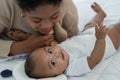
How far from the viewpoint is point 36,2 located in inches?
36.9

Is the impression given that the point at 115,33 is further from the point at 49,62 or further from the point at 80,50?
the point at 49,62

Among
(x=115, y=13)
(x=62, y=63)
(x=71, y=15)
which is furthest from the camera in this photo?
(x=115, y=13)

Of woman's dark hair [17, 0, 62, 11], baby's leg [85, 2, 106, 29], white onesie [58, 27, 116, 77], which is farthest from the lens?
baby's leg [85, 2, 106, 29]

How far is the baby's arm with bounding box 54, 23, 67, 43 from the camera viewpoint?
1212mm

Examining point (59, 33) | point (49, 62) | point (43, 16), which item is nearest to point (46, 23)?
point (43, 16)

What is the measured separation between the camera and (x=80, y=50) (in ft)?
3.77

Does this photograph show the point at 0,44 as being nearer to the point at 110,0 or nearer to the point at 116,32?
the point at 116,32

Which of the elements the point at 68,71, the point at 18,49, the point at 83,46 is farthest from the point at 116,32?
the point at 18,49

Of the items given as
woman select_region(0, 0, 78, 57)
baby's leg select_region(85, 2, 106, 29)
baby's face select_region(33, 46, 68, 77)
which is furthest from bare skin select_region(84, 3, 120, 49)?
baby's face select_region(33, 46, 68, 77)

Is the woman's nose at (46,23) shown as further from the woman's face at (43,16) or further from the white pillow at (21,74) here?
the white pillow at (21,74)

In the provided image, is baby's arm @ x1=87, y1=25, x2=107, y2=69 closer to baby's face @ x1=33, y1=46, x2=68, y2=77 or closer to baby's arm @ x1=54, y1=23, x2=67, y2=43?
baby's face @ x1=33, y1=46, x2=68, y2=77

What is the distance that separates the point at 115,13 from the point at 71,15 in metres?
0.29

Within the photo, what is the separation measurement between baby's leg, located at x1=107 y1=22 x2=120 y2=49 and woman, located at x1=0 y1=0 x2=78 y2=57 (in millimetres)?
168

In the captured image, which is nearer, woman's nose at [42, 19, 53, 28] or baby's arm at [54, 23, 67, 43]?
woman's nose at [42, 19, 53, 28]
